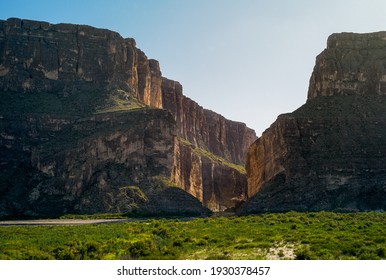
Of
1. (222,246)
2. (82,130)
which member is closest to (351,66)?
(82,130)

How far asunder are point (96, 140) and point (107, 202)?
15.8 m

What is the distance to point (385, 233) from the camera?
43.9 meters

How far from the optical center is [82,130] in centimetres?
12294

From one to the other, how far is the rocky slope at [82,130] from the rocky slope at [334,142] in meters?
17.4

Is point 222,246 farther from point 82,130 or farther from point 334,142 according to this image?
point 82,130

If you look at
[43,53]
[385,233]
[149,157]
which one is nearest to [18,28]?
[43,53]

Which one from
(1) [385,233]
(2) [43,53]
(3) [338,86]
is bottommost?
(1) [385,233]

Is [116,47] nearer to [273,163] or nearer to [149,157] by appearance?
[149,157]

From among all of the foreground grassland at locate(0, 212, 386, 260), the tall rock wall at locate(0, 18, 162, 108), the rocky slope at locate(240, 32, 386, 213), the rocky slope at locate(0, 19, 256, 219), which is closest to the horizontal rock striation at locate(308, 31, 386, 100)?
the rocky slope at locate(240, 32, 386, 213)

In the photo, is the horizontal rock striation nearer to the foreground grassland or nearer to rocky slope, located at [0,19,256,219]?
rocky slope, located at [0,19,256,219]

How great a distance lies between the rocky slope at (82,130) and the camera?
105500 mm

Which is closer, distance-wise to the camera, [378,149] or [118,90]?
[378,149]

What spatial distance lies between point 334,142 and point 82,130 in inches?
2099

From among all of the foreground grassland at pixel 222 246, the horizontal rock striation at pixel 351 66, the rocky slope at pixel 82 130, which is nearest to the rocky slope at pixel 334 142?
the horizontal rock striation at pixel 351 66
